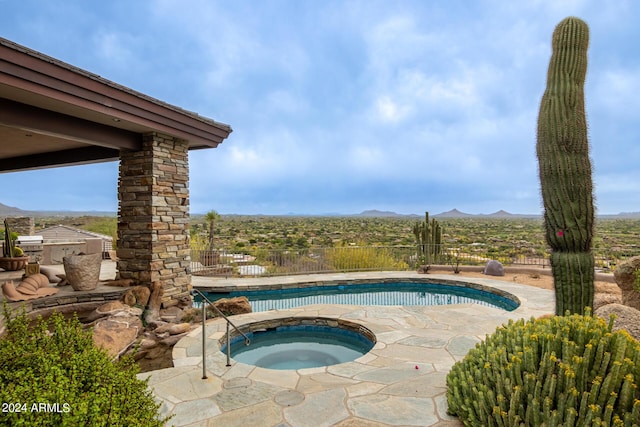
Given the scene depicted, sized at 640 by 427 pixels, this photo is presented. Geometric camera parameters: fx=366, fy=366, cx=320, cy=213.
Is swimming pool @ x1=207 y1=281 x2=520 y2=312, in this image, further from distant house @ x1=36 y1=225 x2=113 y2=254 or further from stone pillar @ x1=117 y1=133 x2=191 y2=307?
distant house @ x1=36 y1=225 x2=113 y2=254

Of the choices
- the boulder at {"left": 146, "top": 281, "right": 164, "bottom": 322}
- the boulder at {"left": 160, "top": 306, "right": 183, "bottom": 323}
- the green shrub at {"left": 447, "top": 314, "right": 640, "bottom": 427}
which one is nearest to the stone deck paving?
the green shrub at {"left": 447, "top": 314, "right": 640, "bottom": 427}

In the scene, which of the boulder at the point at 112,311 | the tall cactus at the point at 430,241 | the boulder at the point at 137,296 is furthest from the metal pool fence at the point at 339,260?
the boulder at the point at 112,311

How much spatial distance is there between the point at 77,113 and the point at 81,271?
8.88 ft

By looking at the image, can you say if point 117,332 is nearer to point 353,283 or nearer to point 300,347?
point 300,347

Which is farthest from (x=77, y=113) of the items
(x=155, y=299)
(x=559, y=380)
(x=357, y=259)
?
(x=357, y=259)

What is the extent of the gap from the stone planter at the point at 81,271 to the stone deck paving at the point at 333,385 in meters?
2.38

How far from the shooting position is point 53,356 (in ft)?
5.42

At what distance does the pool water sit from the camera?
517cm

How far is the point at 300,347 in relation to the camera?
5.73m

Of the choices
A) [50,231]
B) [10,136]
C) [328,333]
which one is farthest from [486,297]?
[50,231]

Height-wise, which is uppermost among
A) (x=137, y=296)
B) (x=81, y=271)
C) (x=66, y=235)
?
(x=66, y=235)

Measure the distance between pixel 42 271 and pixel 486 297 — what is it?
1034 cm

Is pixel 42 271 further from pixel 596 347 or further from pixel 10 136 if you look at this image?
pixel 596 347

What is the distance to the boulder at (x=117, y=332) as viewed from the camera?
4.89m
